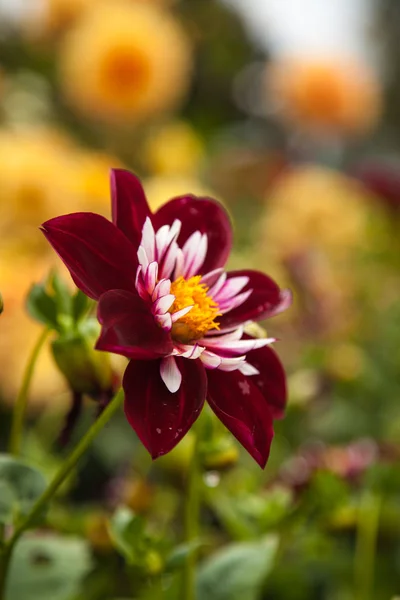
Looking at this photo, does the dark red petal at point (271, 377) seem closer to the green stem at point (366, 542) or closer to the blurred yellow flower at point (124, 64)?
the green stem at point (366, 542)

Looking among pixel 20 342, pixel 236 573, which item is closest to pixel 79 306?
pixel 236 573

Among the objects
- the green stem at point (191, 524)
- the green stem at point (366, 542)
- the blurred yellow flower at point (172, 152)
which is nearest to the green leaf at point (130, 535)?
the green stem at point (191, 524)

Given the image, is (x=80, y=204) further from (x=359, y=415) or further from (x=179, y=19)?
(x=179, y=19)

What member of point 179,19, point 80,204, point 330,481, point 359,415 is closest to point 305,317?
point 359,415

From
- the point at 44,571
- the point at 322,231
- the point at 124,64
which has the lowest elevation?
the point at 44,571

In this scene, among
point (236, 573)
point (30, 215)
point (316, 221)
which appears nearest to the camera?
point (236, 573)

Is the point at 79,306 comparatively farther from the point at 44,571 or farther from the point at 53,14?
the point at 53,14
